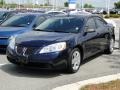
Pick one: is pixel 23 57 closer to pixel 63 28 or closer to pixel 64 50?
pixel 64 50

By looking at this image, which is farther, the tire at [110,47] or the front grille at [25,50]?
the tire at [110,47]

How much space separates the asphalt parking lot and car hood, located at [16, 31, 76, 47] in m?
0.80

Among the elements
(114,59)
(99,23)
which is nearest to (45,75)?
(114,59)

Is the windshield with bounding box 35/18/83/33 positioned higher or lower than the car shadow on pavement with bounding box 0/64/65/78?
higher

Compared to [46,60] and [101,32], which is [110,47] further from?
[46,60]

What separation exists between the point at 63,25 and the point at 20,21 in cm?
413

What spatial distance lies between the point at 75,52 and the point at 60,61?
70cm

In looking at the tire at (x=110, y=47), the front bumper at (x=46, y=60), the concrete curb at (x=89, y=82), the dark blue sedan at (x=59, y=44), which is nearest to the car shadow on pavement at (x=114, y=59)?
the tire at (x=110, y=47)

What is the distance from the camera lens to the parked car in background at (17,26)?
1164cm

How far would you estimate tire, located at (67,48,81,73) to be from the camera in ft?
27.4

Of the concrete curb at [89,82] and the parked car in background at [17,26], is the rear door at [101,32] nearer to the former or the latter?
the concrete curb at [89,82]

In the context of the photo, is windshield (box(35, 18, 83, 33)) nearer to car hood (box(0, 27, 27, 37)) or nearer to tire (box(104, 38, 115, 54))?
car hood (box(0, 27, 27, 37))

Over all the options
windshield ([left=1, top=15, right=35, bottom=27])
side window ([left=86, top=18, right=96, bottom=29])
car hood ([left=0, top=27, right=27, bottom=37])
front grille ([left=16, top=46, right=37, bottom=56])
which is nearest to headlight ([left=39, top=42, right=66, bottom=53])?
front grille ([left=16, top=46, right=37, bottom=56])

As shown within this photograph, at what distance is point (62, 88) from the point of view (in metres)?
6.97
